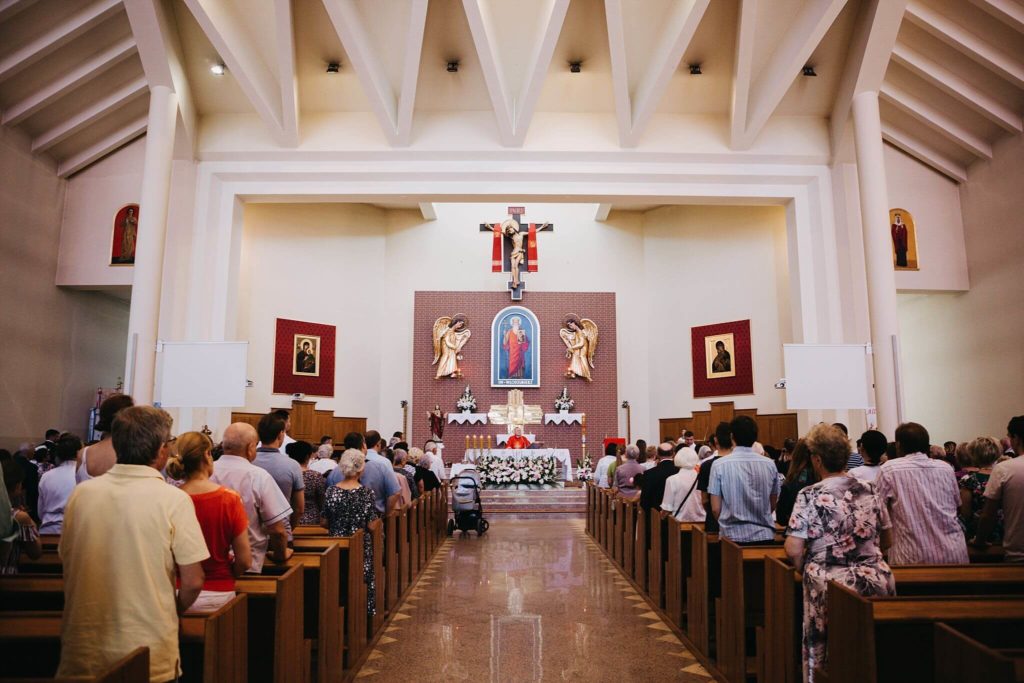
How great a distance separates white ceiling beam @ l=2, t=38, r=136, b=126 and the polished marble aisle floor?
27.8 feet

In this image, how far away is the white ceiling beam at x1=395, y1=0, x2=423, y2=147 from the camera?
31.2 feet

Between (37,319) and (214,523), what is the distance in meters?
11.0

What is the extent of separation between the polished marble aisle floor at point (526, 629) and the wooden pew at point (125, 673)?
229cm

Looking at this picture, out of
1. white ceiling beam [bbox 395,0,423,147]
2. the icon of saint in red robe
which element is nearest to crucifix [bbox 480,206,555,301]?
the icon of saint in red robe

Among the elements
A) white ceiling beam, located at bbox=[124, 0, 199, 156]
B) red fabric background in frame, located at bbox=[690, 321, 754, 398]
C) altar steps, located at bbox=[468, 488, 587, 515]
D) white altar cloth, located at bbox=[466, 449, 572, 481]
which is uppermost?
white ceiling beam, located at bbox=[124, 0, 199, 156]

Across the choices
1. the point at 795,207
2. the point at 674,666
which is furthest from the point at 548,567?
the point at 795,207

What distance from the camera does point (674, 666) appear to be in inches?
165

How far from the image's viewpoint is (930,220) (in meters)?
12.5

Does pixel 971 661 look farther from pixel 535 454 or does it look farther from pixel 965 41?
pixel 535 454

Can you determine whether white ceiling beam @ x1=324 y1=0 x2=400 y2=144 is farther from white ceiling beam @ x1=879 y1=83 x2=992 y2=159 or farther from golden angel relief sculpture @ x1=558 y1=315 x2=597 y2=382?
white ceiling beam @ x1=879 y1=83 x2=992 y2=159

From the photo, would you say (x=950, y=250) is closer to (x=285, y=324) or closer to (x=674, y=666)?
(x=674, y=666)

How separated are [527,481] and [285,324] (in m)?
5.61

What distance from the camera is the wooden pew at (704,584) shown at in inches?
165

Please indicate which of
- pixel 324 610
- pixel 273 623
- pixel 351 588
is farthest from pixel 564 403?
pixel 273 623
